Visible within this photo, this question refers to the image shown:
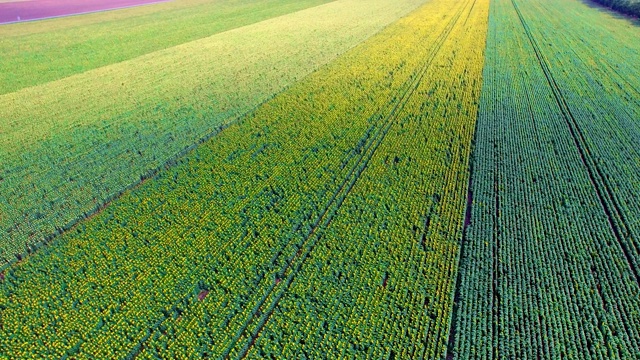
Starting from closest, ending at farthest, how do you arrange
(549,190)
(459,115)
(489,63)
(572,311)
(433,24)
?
(572,311) → (549,190) → (459,115) → (489,63) → (433,24)

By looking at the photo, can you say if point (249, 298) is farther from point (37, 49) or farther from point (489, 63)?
point (37, 49)

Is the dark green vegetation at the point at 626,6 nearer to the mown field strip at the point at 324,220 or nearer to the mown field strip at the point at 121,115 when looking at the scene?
the mown field strip at the point at 121,115

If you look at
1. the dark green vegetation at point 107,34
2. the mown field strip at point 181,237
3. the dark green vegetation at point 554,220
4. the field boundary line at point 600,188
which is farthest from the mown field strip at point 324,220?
the dark green vegetation at point 107,34

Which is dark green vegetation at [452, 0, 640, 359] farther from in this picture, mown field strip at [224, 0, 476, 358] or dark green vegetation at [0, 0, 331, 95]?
dark green vegetation at [0, 0, 331, 95]

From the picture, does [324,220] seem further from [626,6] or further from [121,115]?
[626,6]

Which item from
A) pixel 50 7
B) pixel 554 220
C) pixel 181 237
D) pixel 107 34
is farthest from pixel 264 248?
pixel 50 7

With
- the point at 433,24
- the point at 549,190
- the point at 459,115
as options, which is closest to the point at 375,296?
the point at 549,190
